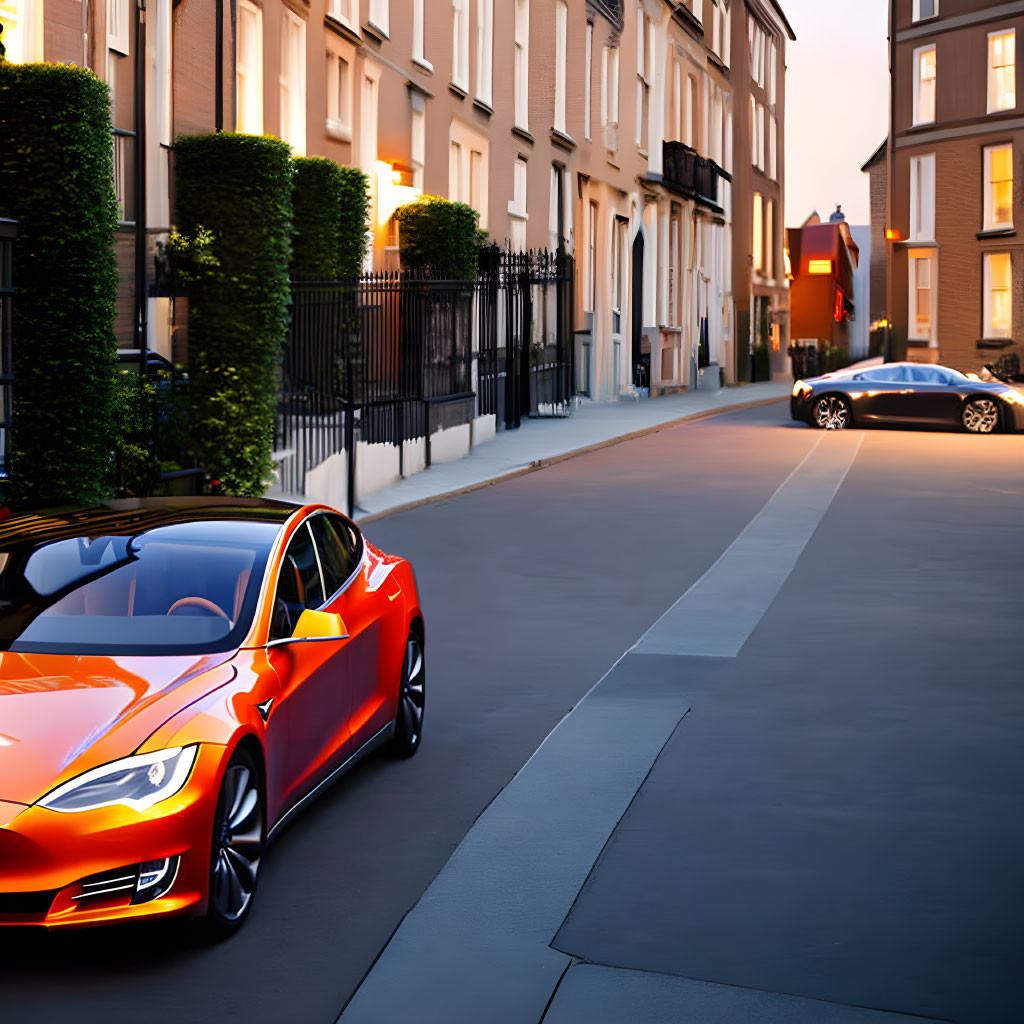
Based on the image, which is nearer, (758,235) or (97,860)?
(97,860)

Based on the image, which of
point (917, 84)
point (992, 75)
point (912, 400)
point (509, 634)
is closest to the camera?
point (509, 634)

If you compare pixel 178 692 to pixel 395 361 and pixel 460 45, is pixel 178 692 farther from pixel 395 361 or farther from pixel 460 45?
pixel 460 45

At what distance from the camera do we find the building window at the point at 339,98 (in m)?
24.4

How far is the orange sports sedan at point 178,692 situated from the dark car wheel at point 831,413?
26.8 m

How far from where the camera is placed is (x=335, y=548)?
7.72 m

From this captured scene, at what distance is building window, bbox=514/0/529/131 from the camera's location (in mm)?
36781

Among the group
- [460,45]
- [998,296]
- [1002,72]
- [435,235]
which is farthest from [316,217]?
[1002,72]

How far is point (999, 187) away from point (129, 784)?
5839cm

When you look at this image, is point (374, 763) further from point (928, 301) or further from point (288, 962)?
point (928, 301)

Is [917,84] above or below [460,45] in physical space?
above

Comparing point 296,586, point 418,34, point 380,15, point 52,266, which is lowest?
point 296,586

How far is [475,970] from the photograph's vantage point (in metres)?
5.22

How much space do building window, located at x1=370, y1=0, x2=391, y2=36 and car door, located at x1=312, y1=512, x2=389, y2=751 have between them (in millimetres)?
19873

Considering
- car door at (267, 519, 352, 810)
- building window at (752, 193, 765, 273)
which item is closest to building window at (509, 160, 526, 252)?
car door at (267, 519, 352, 810)
